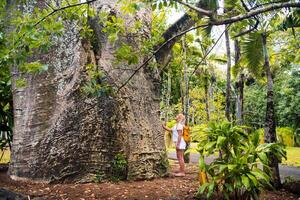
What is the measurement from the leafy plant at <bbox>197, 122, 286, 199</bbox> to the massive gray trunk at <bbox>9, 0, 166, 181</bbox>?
1.84m

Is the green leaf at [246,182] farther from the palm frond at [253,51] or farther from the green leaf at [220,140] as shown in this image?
the palm frond at [253,51]

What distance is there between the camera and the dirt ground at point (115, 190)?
4953 millimetres

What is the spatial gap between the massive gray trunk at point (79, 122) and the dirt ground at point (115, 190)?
0.29 metres

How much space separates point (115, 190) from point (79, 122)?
143cm

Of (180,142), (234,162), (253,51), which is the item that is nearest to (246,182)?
(234,162)

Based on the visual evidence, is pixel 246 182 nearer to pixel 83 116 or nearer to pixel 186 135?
pixel 83 116

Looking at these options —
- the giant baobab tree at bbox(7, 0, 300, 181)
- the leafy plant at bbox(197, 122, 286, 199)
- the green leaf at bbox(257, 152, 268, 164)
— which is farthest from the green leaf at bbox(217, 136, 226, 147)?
the giant baobab tree at bbox(7, 0, 300, 181)

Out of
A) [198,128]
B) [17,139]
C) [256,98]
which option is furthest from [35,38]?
[256,98]

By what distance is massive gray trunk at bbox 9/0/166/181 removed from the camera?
5879 mm

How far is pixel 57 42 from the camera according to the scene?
6449 mm

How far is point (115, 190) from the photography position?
523cm

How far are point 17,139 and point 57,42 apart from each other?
1999 mm

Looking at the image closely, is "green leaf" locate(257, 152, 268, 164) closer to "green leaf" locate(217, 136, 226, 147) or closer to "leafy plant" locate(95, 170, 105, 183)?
"green leaf" locate(217, 136, 226, 147)

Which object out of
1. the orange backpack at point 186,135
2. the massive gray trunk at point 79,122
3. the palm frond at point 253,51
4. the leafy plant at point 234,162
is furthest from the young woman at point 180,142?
the leafy plant at point 234,162
